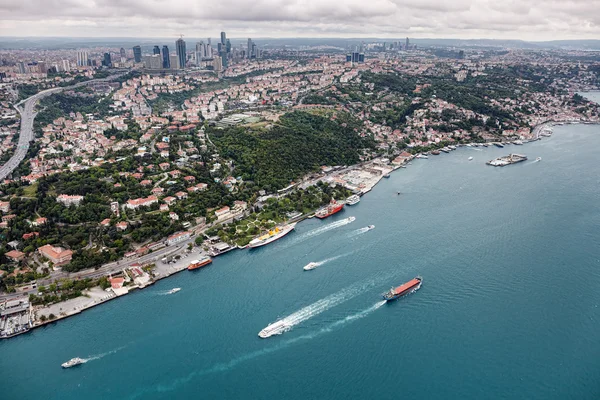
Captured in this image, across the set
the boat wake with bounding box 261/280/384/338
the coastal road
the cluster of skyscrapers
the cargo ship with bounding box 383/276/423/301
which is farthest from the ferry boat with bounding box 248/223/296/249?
the cluster of skyscrapers

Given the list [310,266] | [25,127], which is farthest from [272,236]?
[25,127]

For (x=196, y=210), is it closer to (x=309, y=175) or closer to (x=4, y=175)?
(x=309, y=175)

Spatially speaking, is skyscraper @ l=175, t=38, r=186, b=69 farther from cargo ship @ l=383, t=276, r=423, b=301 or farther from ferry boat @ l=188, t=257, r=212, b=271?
cargo ship @ l=383, t=276, r=423, b=301

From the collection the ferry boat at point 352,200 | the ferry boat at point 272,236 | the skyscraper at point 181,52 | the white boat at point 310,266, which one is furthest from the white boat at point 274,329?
the skyscraper at point 181,52

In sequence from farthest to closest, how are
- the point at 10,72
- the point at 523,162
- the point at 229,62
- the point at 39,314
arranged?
the point at 229,62, the point at 10,72, the point at 523,162, the point at 39,314

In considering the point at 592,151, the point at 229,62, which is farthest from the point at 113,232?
the point at 229,62
